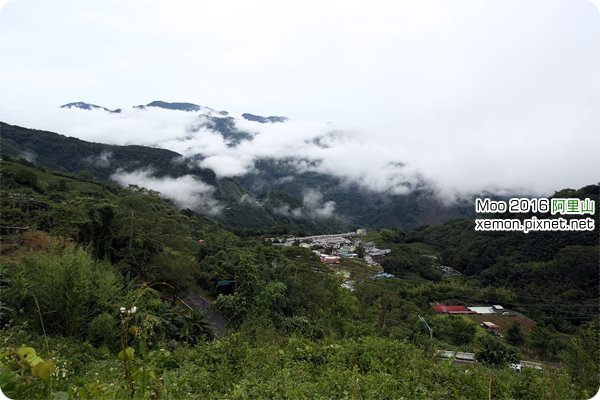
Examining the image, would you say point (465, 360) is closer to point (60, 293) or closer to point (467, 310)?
point (60, 293)

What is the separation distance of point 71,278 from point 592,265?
2045 inches

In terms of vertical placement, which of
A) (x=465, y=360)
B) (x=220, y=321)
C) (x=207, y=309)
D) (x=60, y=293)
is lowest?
(x=220, y=321)

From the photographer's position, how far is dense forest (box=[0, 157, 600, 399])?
12.1 feet

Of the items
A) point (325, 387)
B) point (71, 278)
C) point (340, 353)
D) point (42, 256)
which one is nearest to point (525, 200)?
point (340, 353)

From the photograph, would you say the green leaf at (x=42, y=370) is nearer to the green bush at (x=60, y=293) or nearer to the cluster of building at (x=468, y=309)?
the green bush at (x=60, y=293)

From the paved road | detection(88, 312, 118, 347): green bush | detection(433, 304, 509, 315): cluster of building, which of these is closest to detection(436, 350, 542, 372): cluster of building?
detection(88, 312, 118, 347): green bush

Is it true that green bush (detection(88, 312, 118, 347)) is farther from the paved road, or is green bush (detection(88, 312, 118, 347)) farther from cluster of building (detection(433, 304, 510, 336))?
cluster of building (detection(433, 304, 510, 336))

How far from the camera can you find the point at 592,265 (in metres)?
41.8

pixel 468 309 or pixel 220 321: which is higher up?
pixel 220 321

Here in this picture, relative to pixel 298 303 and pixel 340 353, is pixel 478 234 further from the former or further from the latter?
pixel 340 353

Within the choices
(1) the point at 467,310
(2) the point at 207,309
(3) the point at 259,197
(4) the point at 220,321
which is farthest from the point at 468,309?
(3) the point at 259,197

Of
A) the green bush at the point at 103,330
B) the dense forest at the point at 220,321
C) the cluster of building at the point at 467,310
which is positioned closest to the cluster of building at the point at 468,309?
the cluster of building at the point at 467,310

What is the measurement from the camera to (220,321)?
69.0ft

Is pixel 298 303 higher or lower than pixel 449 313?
higher
